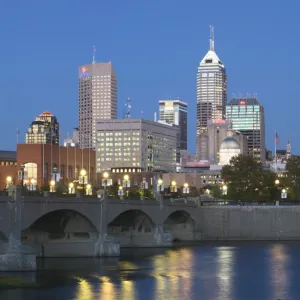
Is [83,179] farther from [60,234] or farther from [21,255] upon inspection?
[21,255]

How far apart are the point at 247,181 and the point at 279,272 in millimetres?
98295

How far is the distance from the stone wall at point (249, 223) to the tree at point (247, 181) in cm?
3340

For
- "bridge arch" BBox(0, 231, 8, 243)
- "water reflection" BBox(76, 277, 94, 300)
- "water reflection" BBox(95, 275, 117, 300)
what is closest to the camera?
"water reflection" BBox(76, 277, 94, 300)

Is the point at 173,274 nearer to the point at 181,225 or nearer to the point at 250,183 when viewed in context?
the point at 181,225

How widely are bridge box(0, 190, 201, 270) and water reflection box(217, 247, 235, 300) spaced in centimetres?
1097

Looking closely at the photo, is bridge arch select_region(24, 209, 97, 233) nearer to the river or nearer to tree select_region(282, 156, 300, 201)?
the river

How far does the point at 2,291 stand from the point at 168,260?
34.8m

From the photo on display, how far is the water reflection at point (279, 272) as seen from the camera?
80375 millimetres

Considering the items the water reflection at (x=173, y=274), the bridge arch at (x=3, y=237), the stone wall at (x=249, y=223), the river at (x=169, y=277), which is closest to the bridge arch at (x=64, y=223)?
the river at (x=169, y=277)

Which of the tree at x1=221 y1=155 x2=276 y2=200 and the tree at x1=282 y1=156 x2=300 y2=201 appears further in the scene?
the tree at x1=221 y1=155 x2=276 y2=200

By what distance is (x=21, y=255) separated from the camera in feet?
289

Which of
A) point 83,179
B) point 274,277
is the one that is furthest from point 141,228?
point 274,277

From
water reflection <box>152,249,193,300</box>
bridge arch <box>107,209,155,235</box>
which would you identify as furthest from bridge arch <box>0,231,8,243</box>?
bridge arch <box>107,209,155,235</box>

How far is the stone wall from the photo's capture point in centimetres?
15362
